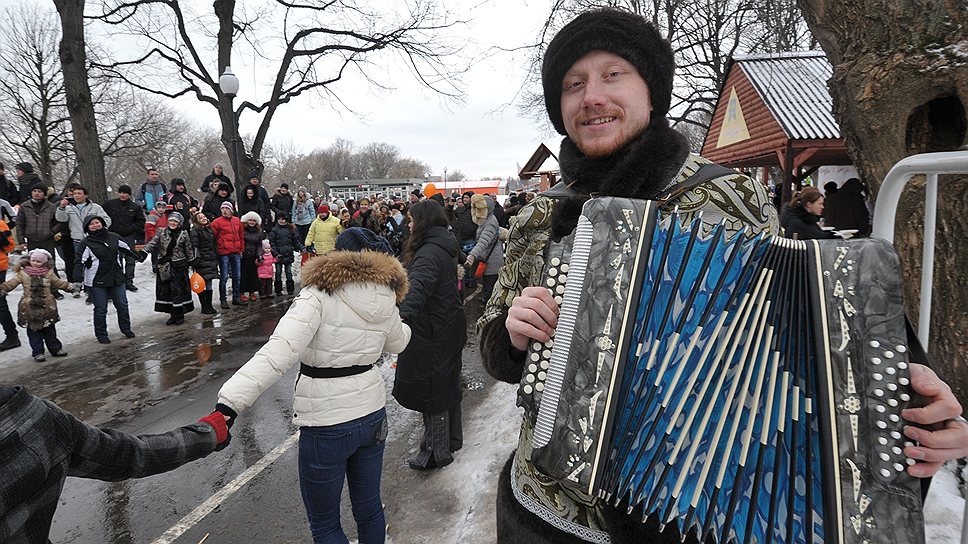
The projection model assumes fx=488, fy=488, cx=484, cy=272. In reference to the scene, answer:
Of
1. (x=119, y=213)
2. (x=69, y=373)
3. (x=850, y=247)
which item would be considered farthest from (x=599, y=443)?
(x=119, y=213)

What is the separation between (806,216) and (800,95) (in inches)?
237

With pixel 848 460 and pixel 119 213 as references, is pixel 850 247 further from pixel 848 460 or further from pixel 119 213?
pixel 119 213

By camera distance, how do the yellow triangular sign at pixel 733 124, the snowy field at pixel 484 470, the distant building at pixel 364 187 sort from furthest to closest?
the distant building at pixel 364 187
the yellow triangular sign at pixel 733 124
the snowy field at pixel 484 470

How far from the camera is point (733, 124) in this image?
48.3 feet

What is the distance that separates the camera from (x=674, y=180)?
1481mm

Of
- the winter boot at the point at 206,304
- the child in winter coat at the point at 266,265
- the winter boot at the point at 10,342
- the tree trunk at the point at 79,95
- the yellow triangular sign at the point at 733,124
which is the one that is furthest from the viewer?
the yellow triangular sign at the point at 733,124

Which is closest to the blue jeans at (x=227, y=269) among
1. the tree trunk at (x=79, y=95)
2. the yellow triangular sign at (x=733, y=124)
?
the tree trunk at (x=79, y=95)

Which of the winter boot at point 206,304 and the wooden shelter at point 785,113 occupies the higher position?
the wooden shelter at point 785,113

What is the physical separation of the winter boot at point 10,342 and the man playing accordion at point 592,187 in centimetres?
889

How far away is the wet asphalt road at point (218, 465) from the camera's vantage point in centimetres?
339

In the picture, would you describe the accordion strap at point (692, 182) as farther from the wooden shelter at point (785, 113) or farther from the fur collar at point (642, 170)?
the wooden shelter at point (785, 113)

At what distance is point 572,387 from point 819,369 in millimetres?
535

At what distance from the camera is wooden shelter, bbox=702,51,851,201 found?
9984 mm

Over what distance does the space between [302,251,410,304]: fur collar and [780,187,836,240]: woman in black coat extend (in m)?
5.76
